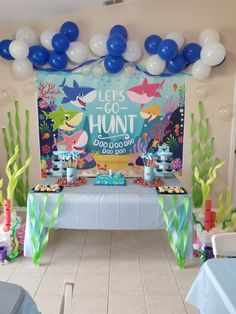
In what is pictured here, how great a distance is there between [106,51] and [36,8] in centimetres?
83

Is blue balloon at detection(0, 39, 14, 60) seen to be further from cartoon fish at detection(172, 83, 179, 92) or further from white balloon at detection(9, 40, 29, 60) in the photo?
cartoon fish at detection(172, 83, 179, 92)

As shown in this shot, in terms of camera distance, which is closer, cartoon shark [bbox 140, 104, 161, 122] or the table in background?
the table in background

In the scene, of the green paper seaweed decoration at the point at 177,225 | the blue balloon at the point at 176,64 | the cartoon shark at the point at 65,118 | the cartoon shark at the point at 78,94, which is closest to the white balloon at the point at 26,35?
the cartoon shark at the point at 78,94

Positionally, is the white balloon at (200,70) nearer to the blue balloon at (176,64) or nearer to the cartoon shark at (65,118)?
the blue balloon at (176,64)

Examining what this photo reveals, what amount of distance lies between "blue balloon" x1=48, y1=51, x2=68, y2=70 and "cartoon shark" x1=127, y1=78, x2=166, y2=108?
80 centimetres

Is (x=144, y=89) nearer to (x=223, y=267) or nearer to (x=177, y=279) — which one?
(x=177, y=279)

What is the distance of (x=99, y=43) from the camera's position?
336 centimetres

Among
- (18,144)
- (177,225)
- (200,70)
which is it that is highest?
(200,70)

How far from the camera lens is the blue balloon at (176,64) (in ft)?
11.1

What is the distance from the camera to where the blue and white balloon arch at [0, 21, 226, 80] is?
10.8 ft

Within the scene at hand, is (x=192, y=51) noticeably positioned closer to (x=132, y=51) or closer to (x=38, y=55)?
(x=132, y=51)

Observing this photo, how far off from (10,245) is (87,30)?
242cm

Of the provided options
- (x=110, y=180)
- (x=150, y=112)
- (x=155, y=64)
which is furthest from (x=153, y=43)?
(x=110, y=180)

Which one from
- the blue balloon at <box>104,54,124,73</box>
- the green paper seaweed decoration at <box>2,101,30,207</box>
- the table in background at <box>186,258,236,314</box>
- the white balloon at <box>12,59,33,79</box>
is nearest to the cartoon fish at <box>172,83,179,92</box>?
the blue balloon at <box>104,54,124,73</box>
